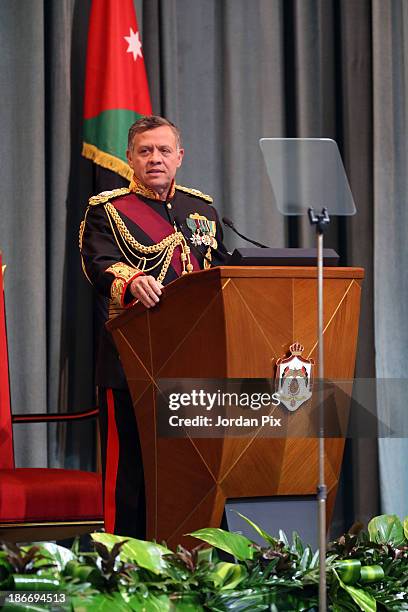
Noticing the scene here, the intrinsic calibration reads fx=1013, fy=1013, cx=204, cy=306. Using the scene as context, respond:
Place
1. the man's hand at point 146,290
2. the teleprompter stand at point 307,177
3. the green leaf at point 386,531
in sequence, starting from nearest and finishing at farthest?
1. the teleprompter stand at point 307,177
2. the green leaf at point 386,531
3. the man's hand at point 146,290

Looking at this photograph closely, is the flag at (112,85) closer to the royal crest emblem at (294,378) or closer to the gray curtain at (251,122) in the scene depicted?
the gray curtain at (251,122)

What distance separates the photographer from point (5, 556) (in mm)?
1699

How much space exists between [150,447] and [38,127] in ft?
5.72

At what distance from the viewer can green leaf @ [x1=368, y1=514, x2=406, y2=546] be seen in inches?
83.1

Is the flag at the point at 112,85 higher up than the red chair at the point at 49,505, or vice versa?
the flag at the point at 112,85

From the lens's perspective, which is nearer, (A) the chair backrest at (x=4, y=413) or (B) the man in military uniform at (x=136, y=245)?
(B) the man in military uniform at (x=136, y=245)

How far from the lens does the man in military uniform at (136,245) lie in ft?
9.61

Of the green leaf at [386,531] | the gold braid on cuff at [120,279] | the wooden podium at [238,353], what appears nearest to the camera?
the green leaf at [386,531]

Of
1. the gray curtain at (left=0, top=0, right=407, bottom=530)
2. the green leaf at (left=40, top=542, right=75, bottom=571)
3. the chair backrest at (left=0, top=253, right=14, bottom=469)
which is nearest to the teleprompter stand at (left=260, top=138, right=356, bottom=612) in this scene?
the green leaf at (left=40, top=542, right=75, bottom=571)

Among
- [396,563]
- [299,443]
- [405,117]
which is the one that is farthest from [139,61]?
[396,563]

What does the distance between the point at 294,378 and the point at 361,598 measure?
534 millimetres

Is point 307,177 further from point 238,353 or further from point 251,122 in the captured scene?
point 251,122

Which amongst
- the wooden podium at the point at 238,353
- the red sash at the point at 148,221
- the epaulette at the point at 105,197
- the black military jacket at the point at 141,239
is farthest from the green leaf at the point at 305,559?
the epaulette at the point at 105,197

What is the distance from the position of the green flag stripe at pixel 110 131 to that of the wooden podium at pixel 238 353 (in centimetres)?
142
